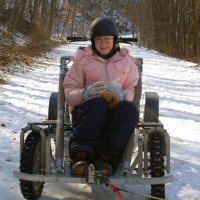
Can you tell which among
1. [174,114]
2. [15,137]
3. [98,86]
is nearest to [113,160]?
[98,86]

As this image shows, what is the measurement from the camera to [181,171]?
403 centimetres

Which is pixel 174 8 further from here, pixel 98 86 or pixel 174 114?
pixel 98 86

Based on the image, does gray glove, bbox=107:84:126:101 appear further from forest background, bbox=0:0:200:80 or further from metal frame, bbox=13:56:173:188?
forest background, bbox=0:0:200:80

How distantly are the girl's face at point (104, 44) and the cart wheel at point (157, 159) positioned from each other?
811 millimetres

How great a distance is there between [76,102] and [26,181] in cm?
71

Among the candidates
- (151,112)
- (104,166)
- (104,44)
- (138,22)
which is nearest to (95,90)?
(104,44)

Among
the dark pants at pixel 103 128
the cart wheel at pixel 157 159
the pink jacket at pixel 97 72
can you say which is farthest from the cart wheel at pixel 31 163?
the cart wheel at pixel 157 159

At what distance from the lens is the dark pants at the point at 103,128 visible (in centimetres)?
304

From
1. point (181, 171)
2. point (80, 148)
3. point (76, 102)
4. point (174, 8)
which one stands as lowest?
point (181, 171)

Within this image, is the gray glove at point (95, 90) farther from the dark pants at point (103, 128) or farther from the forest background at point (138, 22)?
the forest background at point (138, 22)

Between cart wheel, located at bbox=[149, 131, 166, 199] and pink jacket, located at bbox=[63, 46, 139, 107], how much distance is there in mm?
510

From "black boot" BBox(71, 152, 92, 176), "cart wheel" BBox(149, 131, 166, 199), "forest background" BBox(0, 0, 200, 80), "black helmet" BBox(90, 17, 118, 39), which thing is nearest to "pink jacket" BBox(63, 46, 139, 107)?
"black helmet" BBox(90, 17, 118, 39)

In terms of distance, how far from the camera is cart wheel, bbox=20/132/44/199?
3.02m

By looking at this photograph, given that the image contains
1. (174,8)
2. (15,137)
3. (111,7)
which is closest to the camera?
(15,137)
